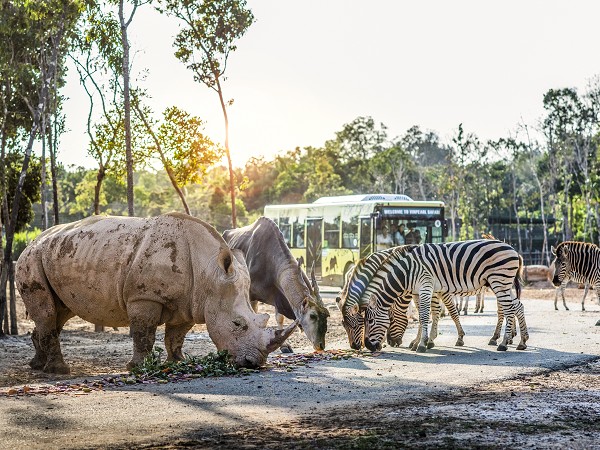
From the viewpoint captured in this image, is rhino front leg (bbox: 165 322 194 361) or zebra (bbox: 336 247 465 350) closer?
rhino front leg (bbox: 165 322 194 361)

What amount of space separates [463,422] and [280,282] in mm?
6802

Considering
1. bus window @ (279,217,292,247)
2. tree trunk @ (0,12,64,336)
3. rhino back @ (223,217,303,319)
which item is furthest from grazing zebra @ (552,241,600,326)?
tree trunk @ (0,12,64,336)

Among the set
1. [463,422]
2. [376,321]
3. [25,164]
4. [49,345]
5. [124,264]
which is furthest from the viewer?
[25,164]

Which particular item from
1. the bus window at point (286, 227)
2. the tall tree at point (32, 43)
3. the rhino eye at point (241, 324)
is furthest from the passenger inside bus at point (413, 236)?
the rhino eye at point (241, 324)

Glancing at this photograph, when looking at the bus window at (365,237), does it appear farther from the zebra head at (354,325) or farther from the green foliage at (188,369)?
the green foliage at (188,369)

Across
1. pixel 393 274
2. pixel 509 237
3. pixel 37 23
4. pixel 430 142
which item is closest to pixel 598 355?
pixel 393 274

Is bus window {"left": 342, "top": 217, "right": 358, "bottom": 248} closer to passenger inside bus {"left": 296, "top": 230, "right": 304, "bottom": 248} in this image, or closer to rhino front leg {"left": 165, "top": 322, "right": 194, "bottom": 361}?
passenger inside bus {"left": 296, "top": 230, "right": 304, "bottom": 248}

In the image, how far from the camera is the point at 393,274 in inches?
625

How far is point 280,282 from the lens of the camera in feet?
48.9

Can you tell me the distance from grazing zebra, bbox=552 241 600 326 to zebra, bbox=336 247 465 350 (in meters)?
8.81

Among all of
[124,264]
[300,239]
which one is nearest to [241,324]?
[124,264]

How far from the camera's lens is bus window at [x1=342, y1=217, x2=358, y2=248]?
3105 cm

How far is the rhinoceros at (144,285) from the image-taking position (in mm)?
12055

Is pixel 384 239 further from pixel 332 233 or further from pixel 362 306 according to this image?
pixel 362 306
